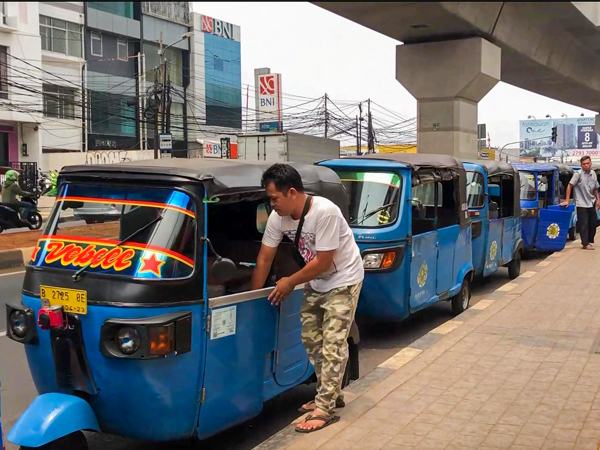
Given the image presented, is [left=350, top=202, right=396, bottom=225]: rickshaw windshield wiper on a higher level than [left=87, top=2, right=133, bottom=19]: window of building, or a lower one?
lower

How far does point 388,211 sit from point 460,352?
1.68 m

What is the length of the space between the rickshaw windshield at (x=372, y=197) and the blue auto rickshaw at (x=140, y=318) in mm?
2811

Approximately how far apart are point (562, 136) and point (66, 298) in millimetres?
Answer: 92792

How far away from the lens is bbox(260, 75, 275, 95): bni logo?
144ft

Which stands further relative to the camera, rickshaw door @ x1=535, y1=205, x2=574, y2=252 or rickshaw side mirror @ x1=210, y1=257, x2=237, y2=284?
rickshaw door @ x1=535, y1=205, x2=574, y2=252

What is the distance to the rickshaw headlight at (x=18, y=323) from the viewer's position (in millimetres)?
3809

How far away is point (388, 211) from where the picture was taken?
6.84 m

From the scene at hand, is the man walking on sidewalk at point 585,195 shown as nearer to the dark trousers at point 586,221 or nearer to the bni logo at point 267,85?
the dark trousers at point 586,221

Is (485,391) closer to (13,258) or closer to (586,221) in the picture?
(586,221)

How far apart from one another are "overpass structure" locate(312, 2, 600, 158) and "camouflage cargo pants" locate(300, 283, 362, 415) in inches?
384

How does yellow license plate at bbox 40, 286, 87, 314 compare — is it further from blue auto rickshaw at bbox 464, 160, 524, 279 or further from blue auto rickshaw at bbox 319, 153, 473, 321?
blue auto rickshaw at bbox 464, 160, 524, 279

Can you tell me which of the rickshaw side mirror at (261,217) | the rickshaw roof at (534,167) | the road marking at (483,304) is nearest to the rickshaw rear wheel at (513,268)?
the road marking at (483,304)

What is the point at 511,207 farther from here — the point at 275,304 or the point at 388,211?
the point at 275,304

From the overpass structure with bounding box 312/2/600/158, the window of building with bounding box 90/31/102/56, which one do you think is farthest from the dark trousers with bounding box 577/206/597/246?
the window of building with bounding box 90/31/102/56
